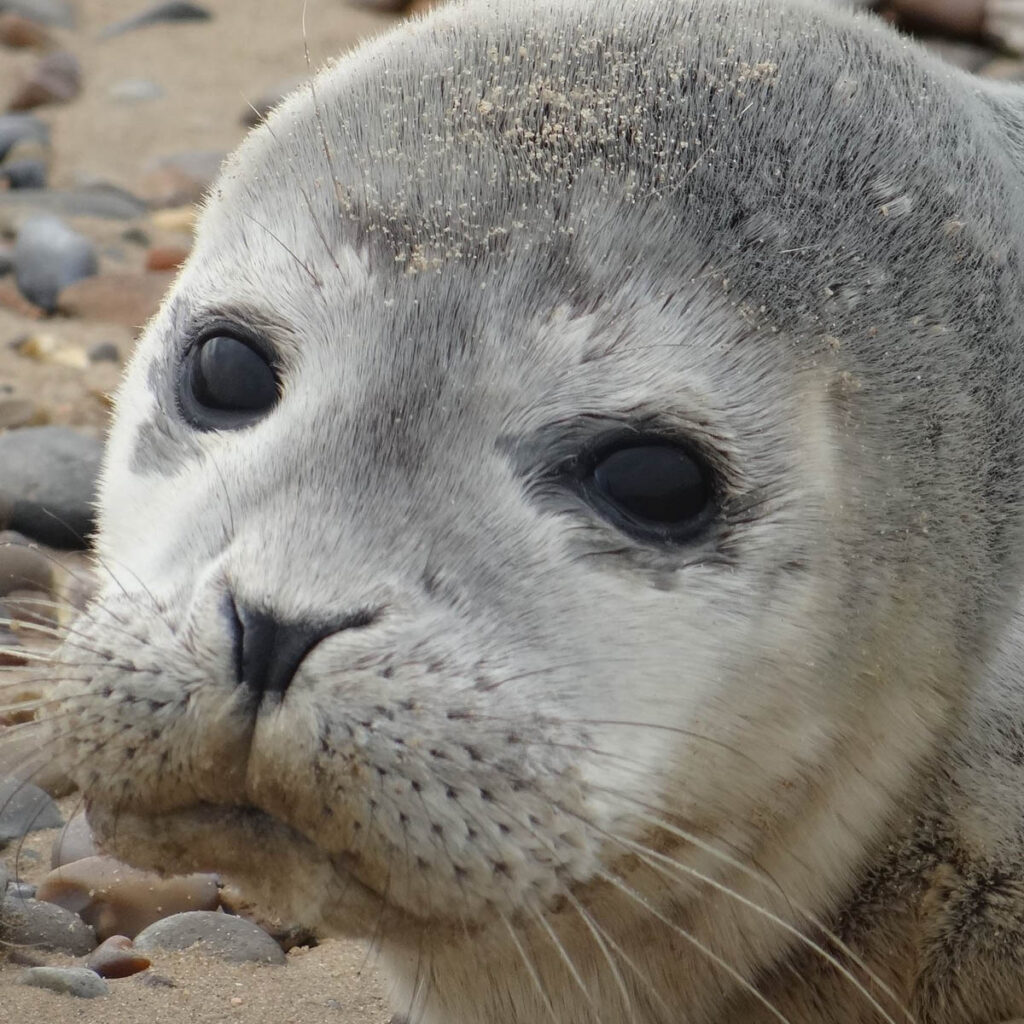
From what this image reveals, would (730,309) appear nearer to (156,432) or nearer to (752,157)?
(752,157)

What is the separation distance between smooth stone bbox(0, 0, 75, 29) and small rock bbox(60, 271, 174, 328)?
12.8 ft

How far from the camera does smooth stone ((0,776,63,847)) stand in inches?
149

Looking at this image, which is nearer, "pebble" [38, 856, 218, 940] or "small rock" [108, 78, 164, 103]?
"pebble" [38, 856, 218, 940]

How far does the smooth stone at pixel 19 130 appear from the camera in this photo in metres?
8.45

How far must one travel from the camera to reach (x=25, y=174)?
320 inches

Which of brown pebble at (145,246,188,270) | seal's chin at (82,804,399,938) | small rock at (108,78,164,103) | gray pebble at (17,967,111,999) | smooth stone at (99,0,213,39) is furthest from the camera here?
smooth stone at (99,0,213,39)

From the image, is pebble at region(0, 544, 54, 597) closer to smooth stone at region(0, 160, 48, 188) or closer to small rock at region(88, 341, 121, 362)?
small rock at region(88, 341, 121, 362)

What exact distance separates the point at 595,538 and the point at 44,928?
4.95ft

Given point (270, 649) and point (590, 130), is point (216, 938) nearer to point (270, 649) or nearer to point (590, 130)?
point (270, 649)

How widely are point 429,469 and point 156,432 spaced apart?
604 millimetres

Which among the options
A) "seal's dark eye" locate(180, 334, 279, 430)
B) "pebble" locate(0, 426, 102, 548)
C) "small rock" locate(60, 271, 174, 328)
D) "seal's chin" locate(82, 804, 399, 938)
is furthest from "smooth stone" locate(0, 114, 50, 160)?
"seal's chin" locate(82, 804, 399, 938)

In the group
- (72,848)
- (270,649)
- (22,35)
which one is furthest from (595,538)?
(22,35)

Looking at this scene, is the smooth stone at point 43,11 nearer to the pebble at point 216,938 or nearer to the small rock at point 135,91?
the small rock at point 135,91

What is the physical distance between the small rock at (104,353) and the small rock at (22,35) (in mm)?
4015
